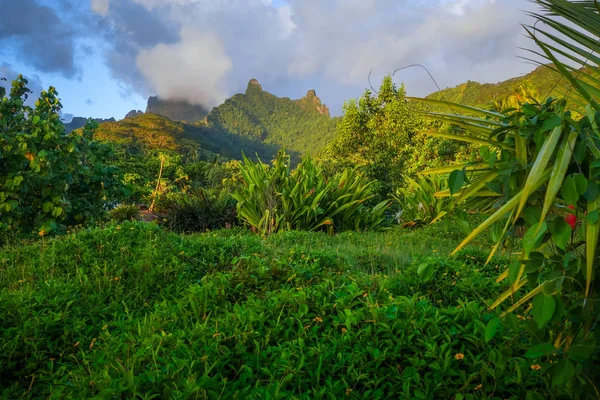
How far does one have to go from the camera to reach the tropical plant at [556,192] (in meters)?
1.13

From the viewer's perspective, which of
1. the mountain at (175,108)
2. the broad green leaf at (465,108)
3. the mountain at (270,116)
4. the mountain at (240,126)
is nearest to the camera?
the broad green leaf at (465,108)

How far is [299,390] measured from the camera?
1.52 metres

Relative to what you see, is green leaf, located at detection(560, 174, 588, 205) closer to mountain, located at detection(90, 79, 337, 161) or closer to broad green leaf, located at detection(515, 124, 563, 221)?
broad green leaf, located at detection(515, 124, 563, 221)

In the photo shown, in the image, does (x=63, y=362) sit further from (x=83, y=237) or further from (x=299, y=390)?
(x=83, y=237)

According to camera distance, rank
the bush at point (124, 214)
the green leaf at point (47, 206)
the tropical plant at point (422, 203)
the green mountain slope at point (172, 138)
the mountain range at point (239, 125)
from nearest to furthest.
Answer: the green leaf at point (47, 206) → the tropical plant at point (422, 203) → the bush at point (124, 214) → the green mountain slope at point (172, 138) → the mountain range at point (239, 125)

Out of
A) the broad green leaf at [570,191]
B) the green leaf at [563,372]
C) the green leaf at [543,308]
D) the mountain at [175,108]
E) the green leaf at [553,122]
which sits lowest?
the green leaf at [563,372]

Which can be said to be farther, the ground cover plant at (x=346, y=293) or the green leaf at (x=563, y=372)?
the ground cover plant at (x=346, y=293)

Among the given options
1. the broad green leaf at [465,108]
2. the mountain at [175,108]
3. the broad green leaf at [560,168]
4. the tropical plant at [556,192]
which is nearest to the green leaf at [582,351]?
the tropical plant at [556,192]

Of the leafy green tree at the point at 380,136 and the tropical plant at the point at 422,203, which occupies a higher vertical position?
the leafy green tree at the point at 380,136

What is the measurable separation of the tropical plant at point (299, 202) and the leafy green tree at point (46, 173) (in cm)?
215

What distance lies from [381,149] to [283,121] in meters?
81.2

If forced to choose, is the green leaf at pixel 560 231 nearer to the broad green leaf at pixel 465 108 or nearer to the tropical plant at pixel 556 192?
the tropical plant at pixel 556 192

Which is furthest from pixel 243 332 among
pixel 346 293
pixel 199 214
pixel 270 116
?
pixel 270 116

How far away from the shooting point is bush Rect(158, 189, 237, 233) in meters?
7.79
